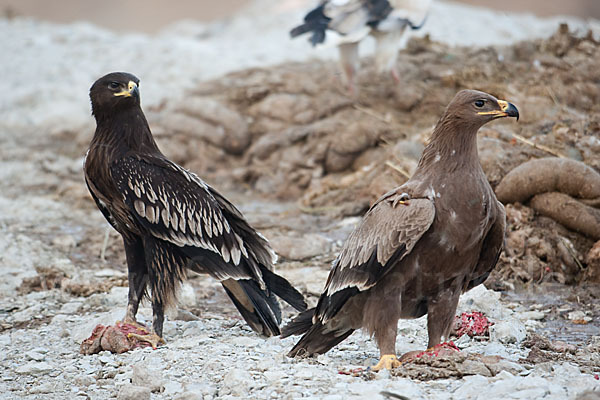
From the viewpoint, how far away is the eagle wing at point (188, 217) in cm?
479

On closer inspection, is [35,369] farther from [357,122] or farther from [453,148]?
[357,122]

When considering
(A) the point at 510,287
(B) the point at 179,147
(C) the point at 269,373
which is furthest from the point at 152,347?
(B) the point at 179,147

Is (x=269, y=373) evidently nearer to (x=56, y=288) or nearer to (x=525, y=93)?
(x=56, y=288)

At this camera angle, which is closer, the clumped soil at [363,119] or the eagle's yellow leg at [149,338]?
the eagle's yellow leg at [149,338]

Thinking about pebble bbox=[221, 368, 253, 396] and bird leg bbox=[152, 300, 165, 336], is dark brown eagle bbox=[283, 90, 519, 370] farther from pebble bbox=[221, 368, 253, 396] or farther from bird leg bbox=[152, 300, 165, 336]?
bird leg bbox=[152, 300, 165, 336]

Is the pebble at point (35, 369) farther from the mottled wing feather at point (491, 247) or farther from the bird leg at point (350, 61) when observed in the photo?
the bird leg at point (350, 61)

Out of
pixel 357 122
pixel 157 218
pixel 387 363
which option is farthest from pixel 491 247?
pixel 357 122

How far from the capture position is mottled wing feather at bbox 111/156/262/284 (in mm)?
4785

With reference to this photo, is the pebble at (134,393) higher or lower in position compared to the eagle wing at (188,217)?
lower

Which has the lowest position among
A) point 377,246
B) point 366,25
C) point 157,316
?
point 157,316

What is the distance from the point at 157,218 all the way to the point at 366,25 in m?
6.52

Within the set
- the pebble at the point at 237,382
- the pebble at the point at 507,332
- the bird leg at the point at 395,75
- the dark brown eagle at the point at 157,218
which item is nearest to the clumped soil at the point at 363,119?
the bird leg at the point at 395,75

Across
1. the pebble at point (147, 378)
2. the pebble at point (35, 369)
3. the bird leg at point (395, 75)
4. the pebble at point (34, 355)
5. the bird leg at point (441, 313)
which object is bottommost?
the pebble at point (34, 355)

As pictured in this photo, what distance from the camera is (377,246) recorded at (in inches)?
156
